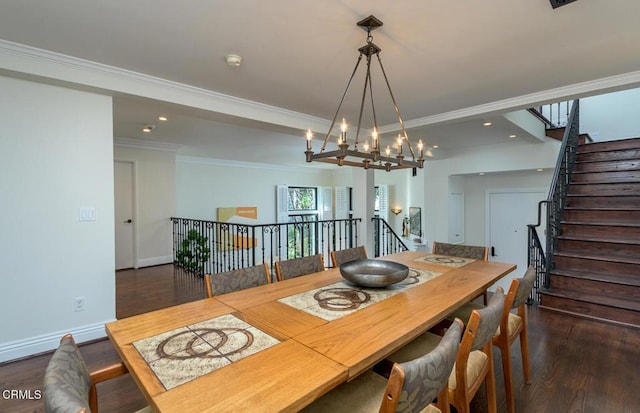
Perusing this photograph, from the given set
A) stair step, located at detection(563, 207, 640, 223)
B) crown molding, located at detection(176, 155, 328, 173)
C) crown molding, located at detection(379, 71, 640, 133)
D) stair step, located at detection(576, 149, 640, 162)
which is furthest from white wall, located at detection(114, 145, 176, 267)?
stair step, located at detection(576, 149, 640, 162)

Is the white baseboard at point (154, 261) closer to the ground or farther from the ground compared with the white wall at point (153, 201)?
closer to the ground

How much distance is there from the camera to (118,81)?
8.94 feet

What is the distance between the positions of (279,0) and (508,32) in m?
1.61

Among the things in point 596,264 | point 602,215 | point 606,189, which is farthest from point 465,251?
point 606,189

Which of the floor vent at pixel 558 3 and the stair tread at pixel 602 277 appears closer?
the floor vent at pixel 558 3

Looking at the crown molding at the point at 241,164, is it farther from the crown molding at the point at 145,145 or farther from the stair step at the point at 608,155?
the stair step at the point at 608,155

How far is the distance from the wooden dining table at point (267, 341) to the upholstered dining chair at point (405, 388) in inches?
7.9

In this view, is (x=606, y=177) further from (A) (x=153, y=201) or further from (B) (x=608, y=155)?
(A) (x=153, y=201)

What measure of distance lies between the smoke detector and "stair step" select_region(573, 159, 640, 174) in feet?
16.8

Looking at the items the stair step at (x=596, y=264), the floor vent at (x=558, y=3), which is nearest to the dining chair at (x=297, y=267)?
the floor vent at (x=558, y=3)

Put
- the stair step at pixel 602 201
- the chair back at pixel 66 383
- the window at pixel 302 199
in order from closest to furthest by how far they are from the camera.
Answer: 1. the chair back at pixel 66 383
2. the stair step at pixel 602 201
3. the window at pixel 302 199

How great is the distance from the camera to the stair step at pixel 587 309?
10.1ft

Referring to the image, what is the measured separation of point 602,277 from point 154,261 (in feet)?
22.9

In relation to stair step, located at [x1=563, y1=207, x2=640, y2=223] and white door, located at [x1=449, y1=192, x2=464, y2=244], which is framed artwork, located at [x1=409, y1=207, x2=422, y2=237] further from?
stair step, located at [x1=563, y1=207, x2=640, y2=223]
